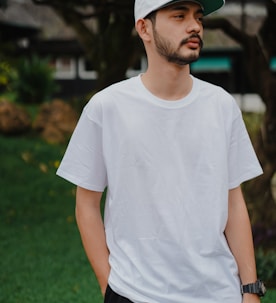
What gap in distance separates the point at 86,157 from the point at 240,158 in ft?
1.53

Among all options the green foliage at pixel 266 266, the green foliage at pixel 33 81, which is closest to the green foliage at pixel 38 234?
the green foliage at pixel 266 266

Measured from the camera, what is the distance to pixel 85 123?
7.66 ft

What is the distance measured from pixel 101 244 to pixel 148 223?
0.23 m

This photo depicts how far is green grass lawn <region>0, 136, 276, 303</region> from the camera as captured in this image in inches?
245

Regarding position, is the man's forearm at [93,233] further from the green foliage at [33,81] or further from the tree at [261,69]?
the green foliage at [33,81]

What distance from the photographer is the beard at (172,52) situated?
227 cm

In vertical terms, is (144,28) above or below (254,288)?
above

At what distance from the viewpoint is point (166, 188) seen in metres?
2.23

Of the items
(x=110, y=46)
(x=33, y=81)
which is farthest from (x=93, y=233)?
(x=33, y=81)

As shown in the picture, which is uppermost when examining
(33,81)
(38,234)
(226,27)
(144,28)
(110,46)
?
(144,28)

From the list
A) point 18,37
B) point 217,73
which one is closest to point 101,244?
point 18,37

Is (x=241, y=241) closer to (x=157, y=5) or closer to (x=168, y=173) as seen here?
(x=168, y=173)

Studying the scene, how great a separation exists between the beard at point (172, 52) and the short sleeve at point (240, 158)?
229 millimetres

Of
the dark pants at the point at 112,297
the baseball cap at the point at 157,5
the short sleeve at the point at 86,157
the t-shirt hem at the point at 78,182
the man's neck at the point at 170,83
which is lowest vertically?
the dark pants at the point at 112,297
